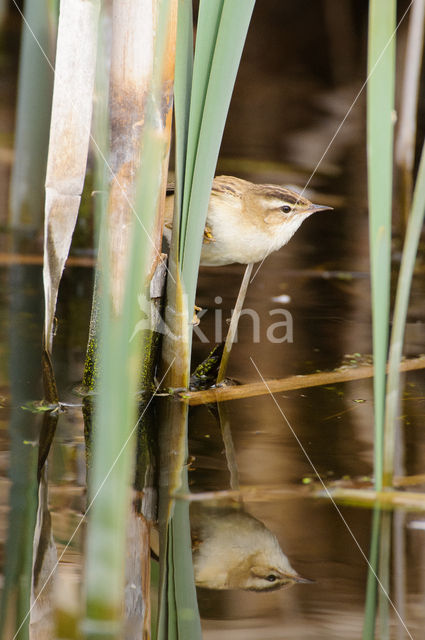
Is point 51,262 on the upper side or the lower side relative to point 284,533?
upper

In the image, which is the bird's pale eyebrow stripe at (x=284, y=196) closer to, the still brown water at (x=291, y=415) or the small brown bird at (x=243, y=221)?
the small brown bird at (x=243, y=221)

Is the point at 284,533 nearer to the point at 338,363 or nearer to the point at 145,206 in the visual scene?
the point at 145,206

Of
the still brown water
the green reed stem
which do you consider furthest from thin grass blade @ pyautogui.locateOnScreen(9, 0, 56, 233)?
the green reed stem

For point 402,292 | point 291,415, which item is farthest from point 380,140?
A: point 291,415

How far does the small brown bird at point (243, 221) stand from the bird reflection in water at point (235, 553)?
83cm

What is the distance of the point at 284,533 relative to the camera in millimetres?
1485

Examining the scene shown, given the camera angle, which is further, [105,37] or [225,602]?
[105,37]

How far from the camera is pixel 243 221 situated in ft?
7.14

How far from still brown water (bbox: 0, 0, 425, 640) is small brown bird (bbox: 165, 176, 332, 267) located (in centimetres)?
36

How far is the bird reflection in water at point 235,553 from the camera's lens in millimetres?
1344

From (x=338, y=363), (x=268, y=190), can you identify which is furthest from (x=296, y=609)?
(x=268, y=190)

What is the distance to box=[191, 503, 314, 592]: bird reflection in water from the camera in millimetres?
1344

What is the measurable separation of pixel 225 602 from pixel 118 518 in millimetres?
350

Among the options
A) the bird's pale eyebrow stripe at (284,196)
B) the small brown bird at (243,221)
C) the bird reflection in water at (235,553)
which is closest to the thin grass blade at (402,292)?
the bird reflection in water at (235,553)
